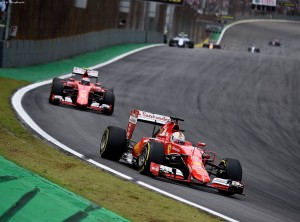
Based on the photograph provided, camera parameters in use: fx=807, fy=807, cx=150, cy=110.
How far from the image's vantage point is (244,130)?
24.8 m

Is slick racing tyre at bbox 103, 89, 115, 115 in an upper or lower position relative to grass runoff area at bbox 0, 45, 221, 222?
lower

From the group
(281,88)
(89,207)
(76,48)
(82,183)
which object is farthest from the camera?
(76,48)

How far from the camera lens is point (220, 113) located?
27969 mm

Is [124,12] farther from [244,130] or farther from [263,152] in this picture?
[263,152]

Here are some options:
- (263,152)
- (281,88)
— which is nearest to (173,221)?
(263,152)

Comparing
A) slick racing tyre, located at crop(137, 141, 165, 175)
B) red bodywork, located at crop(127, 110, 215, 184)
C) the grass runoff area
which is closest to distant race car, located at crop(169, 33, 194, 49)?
the grass runoff area

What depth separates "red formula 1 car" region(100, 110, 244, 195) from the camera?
13484mm

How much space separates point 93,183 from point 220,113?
56.0ft

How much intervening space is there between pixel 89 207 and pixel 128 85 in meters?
24.6

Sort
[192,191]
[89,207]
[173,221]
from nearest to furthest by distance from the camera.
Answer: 1. [89,207]
2. [173,221]
3. [192,191]

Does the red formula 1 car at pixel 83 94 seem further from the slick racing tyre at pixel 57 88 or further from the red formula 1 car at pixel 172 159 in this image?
the red formula 1 car at pixel 172 159

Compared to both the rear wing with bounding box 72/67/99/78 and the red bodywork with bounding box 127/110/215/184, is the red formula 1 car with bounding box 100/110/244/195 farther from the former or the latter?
the rear wing with bounding box 72/67/99/78

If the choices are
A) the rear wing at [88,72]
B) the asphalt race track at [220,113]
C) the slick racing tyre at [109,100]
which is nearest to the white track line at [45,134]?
the asphalt race track at [220,113]

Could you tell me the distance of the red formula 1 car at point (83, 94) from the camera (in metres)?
22.8
